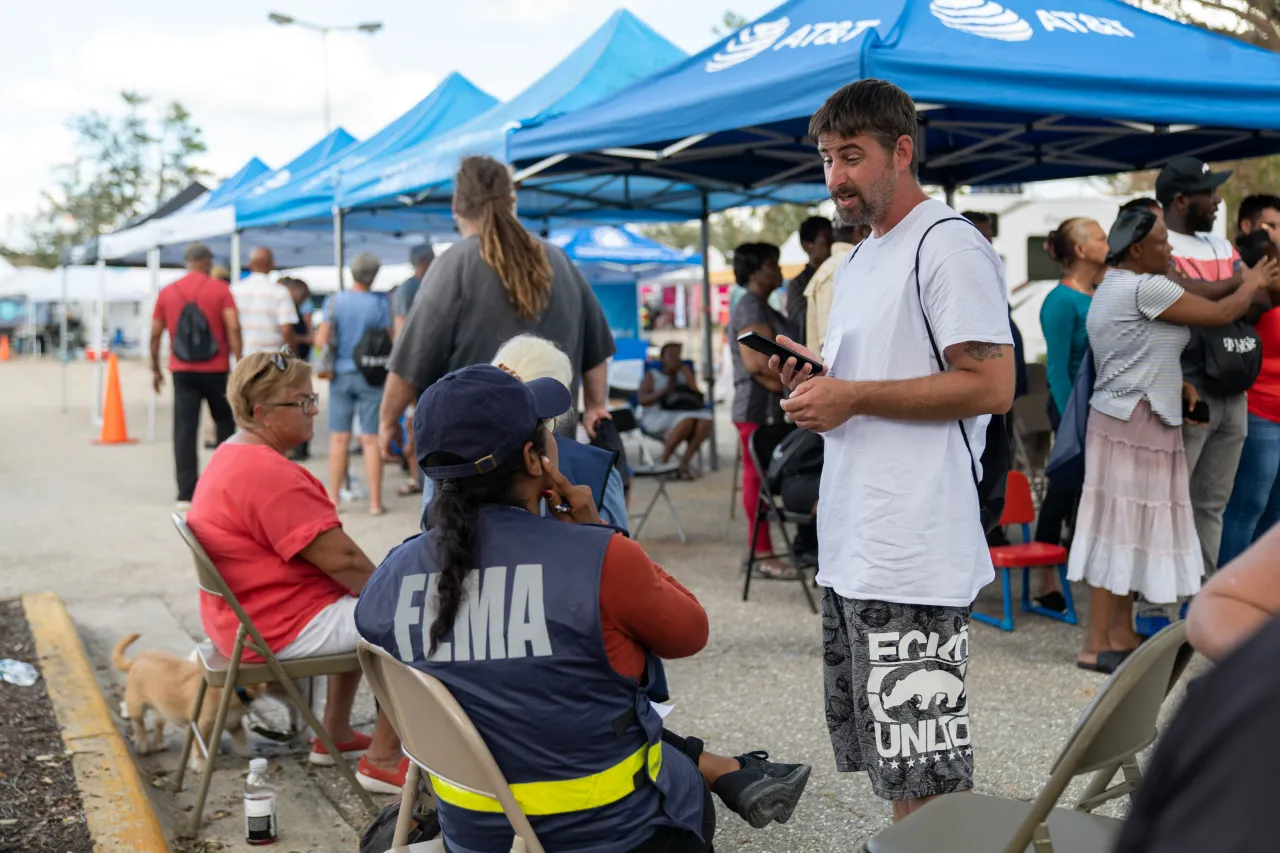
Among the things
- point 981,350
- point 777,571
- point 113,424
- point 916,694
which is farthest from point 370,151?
point 916,694

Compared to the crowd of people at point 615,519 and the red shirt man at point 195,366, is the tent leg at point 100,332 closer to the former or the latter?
the red shirt man at point 195,366

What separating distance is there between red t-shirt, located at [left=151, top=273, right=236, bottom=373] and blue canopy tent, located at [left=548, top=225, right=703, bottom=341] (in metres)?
5.83

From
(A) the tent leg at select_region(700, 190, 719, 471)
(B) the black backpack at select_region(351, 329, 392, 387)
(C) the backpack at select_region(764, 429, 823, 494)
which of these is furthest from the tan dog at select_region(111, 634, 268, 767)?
(A) the tent leg at select_region(700, 190, 719, 471)

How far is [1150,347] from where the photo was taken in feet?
14.5

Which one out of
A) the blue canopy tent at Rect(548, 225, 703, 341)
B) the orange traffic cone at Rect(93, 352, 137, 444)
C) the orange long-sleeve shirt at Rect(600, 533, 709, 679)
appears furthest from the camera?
the blue canopy tent at Rect(548, 225, 703, 341)

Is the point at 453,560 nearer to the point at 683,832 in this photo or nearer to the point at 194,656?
the point at 683,832

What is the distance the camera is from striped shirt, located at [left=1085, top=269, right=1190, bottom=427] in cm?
438

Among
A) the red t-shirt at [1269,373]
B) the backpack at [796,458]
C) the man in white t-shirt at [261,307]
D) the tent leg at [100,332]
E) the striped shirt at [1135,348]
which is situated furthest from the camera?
the tent leg at [100,332]

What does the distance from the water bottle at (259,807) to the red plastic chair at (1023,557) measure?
3.13m

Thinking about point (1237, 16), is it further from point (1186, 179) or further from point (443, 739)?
point (443, 739)

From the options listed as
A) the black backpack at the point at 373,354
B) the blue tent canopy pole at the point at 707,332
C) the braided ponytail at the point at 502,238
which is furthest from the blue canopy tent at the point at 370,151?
the braided ponytail at the point at 502,238

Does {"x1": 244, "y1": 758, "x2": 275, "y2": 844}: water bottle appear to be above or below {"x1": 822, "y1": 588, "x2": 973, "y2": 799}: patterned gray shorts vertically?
below

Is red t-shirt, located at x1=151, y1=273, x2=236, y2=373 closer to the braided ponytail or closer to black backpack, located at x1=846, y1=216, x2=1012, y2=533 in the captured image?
the braided ponytail

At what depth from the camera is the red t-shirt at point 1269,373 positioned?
497cm
